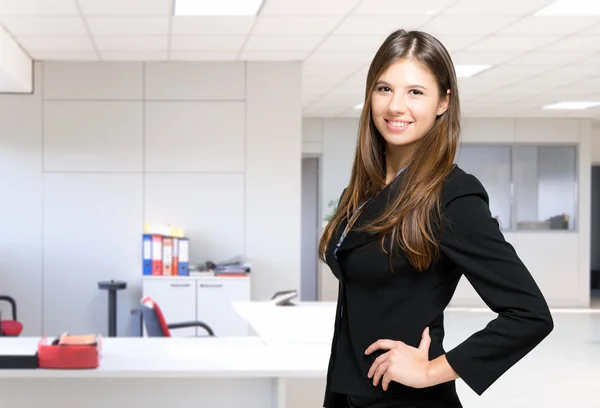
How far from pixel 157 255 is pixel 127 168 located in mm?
→ 1009

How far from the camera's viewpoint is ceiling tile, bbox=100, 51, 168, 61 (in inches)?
284

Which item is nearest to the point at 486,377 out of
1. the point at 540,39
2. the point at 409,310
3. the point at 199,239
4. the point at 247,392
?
the point at 409,310

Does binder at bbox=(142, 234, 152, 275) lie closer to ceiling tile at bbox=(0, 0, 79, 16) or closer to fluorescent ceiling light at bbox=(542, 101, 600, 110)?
ceiling tile at bbox=(0, 0, 79, 16)

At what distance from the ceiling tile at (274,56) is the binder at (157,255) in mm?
1904

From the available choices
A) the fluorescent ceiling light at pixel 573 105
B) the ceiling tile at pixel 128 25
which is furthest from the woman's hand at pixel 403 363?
the fluorescent ceiling light at pixel 573 105

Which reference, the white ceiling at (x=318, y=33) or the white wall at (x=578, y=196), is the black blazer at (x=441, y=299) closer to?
the white ceiling at (x=318, y=33)

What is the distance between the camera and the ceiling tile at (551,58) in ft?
23.8

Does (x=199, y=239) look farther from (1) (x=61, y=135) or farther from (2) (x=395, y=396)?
(2) (x=395, y=396)

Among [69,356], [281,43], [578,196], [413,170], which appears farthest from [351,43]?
[578,196]

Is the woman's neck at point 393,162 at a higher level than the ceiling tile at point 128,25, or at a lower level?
lower

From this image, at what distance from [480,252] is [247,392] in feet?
7.16

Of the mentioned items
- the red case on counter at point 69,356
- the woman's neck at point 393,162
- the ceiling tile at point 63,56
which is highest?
the ceiling tile at point 63,56

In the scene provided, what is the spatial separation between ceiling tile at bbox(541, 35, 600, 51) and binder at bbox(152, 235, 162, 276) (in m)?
3.95

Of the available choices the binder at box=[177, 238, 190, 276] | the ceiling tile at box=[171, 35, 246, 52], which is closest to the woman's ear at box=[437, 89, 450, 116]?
the ceiling tile at box=[171, 35, 246, 52]
